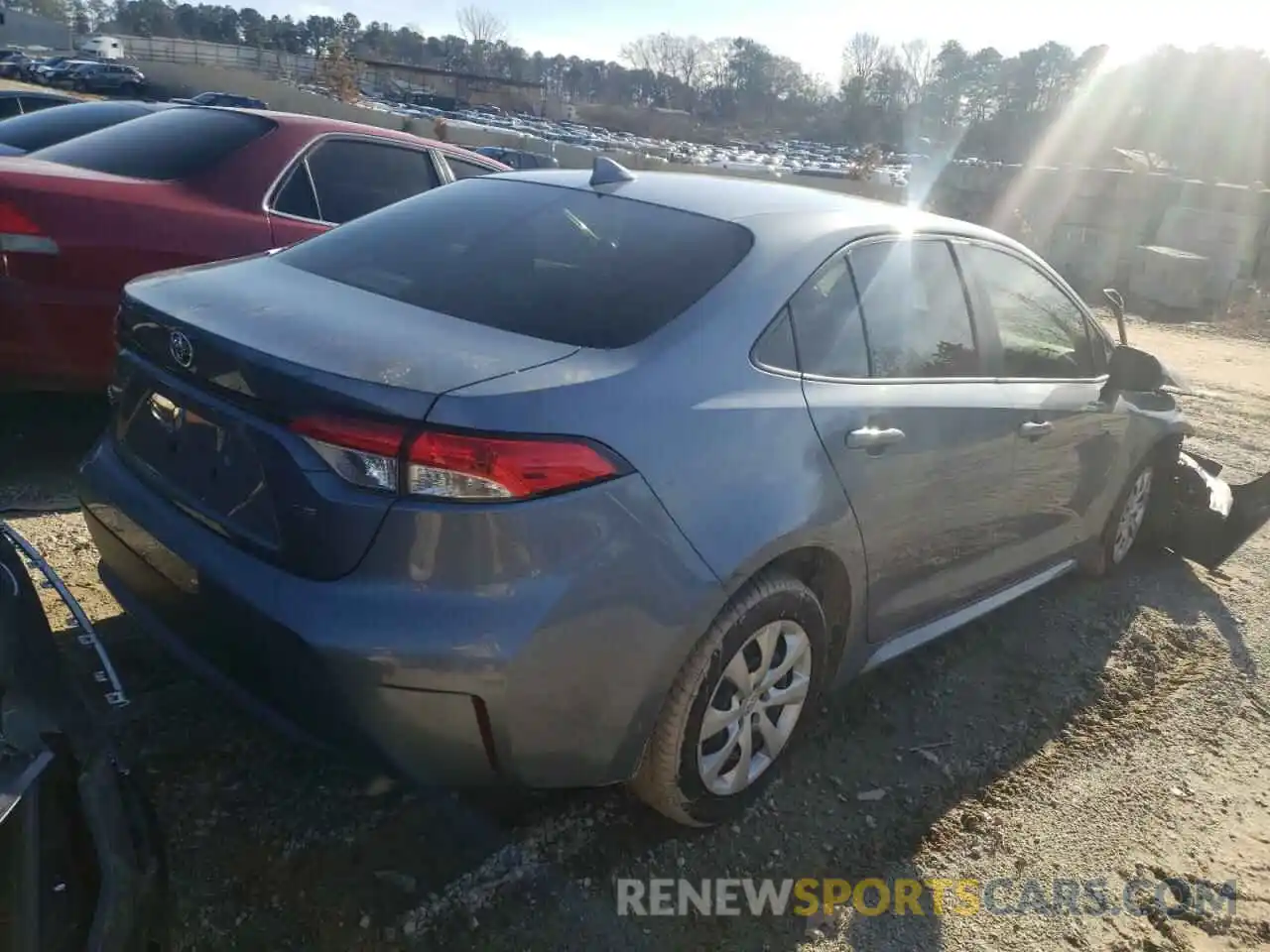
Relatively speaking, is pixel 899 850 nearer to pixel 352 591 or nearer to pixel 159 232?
pixel 352 591

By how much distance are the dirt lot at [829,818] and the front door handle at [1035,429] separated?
932mm

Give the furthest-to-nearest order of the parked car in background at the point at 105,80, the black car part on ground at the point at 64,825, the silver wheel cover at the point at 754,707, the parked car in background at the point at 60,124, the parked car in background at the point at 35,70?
the parked car in background at the point at 105,80
the parked car in background at the point at 35,70
the parked car in background at the point at 60,124
the silver wheel cover at the point at 754,707
the black car part on ground at the point at 64,825

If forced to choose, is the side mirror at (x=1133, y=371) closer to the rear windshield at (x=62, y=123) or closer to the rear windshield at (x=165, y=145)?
the rear windshield at (x=165, y=145)

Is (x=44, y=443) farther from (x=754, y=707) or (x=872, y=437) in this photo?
(x=872, y=437)

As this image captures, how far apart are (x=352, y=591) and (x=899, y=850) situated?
→ 169 centimetres

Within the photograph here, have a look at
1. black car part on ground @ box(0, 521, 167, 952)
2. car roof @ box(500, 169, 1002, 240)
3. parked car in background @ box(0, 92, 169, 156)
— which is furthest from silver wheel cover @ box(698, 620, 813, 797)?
parked car in background @ box(0, 92, 169, 156)

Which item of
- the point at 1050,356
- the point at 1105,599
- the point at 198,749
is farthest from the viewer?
the point at 1105,599

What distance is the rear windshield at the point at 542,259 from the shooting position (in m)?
2.43

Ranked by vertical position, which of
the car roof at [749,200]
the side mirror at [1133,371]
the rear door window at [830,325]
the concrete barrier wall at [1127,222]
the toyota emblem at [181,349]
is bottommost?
the concrete barrier wall at [1127,222]

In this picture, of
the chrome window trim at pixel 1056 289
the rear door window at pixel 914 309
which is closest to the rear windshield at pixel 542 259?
the rear door window at pixel 914 309

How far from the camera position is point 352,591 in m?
1.99

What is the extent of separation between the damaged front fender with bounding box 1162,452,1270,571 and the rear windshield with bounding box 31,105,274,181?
479 cm

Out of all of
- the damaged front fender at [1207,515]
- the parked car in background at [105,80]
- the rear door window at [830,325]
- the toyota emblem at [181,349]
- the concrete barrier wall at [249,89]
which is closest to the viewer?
the toyota emblem at [181,349]

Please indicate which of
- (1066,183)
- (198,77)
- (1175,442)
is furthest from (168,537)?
(198,77)
